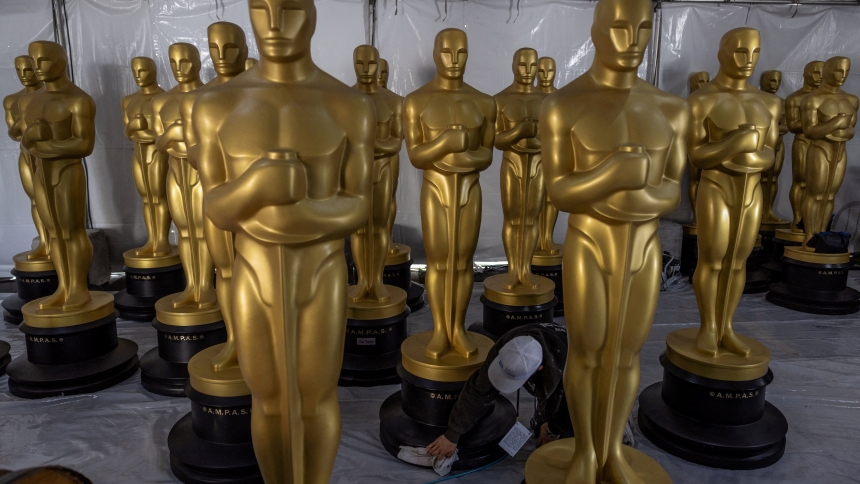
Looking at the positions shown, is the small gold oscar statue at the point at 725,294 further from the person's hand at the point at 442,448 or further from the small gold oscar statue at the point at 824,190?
the small gold oscar statue at the point at 824,190

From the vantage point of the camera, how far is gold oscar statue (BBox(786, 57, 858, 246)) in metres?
5.75

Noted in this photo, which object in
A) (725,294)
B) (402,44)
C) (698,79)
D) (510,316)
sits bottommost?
(510,316)

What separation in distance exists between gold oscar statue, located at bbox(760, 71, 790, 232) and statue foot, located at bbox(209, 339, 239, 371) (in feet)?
20.8

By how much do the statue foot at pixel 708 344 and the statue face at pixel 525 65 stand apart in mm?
2539

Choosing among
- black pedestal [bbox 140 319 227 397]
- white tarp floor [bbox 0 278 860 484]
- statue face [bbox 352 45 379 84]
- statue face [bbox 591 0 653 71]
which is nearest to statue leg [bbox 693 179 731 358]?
white tarp floor [bbox 0 278 860 484]

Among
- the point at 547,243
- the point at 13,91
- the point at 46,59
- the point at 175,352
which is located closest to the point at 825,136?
the point at 547,243

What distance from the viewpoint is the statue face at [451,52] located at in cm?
338

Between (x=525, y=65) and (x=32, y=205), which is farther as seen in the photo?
(x=32, y=205)

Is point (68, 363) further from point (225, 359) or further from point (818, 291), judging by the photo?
point (818, 291)

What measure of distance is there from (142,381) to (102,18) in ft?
14.8

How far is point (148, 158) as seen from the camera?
5.88 m

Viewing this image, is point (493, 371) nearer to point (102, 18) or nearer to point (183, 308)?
point (183, 308)

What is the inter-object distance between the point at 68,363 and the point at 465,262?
Result: 3179 millimetres

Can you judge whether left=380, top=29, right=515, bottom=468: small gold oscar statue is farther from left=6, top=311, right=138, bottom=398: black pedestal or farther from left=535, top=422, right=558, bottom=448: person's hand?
left=6, top=311, right=138, bottom=398: black pedestal
